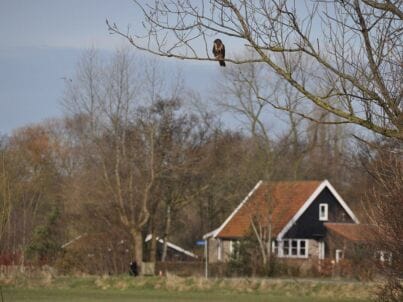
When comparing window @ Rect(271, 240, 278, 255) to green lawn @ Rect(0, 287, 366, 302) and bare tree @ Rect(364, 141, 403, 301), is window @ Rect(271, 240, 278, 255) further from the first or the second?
bare tree @ Rect(364, 141, 403, 301)

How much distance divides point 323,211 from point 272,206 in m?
6.22

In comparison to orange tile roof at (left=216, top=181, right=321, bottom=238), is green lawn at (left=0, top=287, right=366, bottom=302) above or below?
below

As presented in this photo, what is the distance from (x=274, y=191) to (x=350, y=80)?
50.5 metres

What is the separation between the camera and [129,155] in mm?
58156

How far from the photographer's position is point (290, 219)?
196ft

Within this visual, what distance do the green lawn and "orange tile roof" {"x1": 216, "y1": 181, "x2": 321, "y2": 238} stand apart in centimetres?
1934

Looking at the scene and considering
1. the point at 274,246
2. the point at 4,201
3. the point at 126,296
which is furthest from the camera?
the point at 274,246

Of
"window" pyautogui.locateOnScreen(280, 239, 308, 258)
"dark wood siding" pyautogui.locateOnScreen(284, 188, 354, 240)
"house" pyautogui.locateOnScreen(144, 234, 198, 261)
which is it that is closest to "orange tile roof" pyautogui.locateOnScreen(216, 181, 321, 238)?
"dark wood siding" pyautogui.locateOnScreen(284, 188, 354, 240)

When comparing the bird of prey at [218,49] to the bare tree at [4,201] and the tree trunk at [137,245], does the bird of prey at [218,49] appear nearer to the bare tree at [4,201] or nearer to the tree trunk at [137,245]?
the bare tree at [4,201]

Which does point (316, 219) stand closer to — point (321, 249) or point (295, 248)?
point (321, 249)

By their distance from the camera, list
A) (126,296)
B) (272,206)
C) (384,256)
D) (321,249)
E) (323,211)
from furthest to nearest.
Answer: (323,211)
(321,249)
(272,206)
(126,296)
(384,256)

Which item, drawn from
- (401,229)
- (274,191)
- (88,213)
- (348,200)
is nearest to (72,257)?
(88,213)

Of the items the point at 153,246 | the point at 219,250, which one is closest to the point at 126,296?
the point at 153,246

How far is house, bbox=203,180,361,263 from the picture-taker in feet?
190
